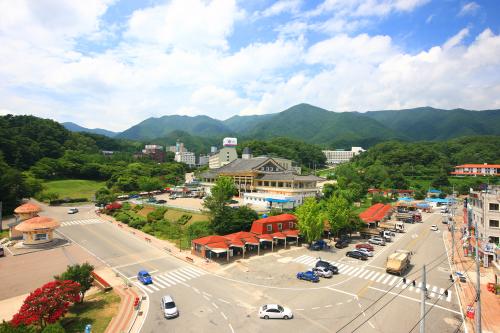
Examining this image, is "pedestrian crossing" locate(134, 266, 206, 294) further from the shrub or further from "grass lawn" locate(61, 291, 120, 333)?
the shrub

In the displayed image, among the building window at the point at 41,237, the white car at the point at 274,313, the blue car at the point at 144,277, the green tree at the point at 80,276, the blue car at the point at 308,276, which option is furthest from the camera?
the building window at the point at 41,237

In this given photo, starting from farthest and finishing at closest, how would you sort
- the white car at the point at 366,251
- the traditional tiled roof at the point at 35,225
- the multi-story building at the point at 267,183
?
the multi-story building at the point at 267,183 → the traditional tiled roof at the point at 35,225 → the white car at the point at 366,251

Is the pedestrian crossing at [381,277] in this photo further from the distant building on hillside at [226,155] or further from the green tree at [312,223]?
the distant building on hillside at [226,155]

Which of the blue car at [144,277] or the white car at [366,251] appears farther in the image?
the white car at [366,251]

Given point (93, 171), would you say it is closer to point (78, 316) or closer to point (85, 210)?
point (85, 210)

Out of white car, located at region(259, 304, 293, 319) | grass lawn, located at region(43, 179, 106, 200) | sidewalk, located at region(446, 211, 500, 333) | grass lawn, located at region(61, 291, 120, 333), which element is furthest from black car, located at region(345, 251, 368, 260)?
grass lawn, located at region(43, 179, 106, 200)

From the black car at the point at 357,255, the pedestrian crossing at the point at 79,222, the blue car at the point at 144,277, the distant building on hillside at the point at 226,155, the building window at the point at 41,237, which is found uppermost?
the distant building on hillside at the point at 226,155

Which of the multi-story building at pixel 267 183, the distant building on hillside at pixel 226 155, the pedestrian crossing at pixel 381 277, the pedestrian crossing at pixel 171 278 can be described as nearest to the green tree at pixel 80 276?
the pedestrian crossing at pixel 171 278

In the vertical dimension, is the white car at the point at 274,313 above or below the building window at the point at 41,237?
below
